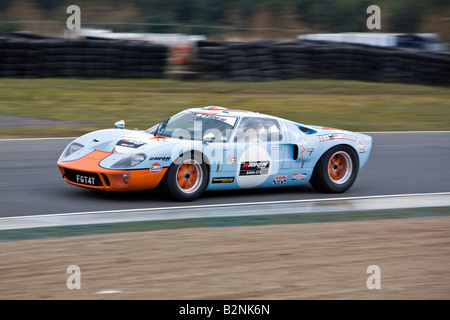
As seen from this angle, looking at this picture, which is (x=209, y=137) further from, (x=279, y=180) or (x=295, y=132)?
(x=295, y=132)

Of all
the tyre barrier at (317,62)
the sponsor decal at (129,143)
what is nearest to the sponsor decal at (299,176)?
the sponsor decal at (129,143)

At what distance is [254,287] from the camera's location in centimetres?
505

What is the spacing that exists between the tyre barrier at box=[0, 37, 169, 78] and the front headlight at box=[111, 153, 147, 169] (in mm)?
11405

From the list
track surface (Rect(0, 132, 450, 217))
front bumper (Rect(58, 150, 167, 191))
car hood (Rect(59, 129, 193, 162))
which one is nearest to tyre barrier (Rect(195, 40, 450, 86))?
track surface (Rect(0, 132, 450, 217))

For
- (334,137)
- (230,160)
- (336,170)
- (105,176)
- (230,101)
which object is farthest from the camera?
(230,101)

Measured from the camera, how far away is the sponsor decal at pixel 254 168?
828 centimetres

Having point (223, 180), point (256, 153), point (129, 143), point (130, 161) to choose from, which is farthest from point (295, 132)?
point (130, 161)

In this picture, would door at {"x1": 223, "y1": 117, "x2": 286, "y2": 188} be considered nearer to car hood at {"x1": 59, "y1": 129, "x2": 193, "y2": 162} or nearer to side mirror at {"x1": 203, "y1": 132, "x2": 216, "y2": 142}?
side mirror at {"x1": 203, "y1": 132, "x2": 216, "y2": 142}

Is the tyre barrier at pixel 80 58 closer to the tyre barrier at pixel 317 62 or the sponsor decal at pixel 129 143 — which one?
the tyre barrier at pixel 317 62

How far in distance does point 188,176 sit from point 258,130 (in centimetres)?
111

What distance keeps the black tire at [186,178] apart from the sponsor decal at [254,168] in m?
0.52

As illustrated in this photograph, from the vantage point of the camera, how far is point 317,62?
69.6 ft

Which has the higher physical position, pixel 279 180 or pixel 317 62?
pixel 317 62

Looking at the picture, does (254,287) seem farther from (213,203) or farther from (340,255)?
(213,203)
